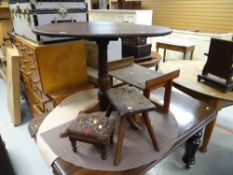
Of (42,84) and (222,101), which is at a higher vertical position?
(42,84)

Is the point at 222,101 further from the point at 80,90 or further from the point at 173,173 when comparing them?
the point at 80,90

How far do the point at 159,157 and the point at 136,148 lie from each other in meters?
0.12

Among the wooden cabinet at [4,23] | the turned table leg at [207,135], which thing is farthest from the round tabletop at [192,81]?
the wooden cabinet at [4,23]

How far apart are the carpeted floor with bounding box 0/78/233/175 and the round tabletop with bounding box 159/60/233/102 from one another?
0.70 metres

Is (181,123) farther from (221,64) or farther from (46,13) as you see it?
(46,13)

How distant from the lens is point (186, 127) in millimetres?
1177

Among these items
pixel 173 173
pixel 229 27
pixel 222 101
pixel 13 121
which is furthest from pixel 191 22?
pixel 13 121

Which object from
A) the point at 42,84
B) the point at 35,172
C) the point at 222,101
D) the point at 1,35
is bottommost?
the point at 35,172

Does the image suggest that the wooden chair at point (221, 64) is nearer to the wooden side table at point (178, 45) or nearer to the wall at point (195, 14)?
the wooden side table at point (178, 45)

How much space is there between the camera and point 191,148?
1598mm

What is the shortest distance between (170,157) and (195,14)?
4120mm

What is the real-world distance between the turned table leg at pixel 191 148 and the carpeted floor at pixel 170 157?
0.08m

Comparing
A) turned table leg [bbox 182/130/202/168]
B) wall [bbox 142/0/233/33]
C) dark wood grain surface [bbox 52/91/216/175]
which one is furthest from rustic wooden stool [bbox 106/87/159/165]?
wall [bbox 142/0/233/33]

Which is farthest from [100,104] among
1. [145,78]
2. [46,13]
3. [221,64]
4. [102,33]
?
[221,64]
